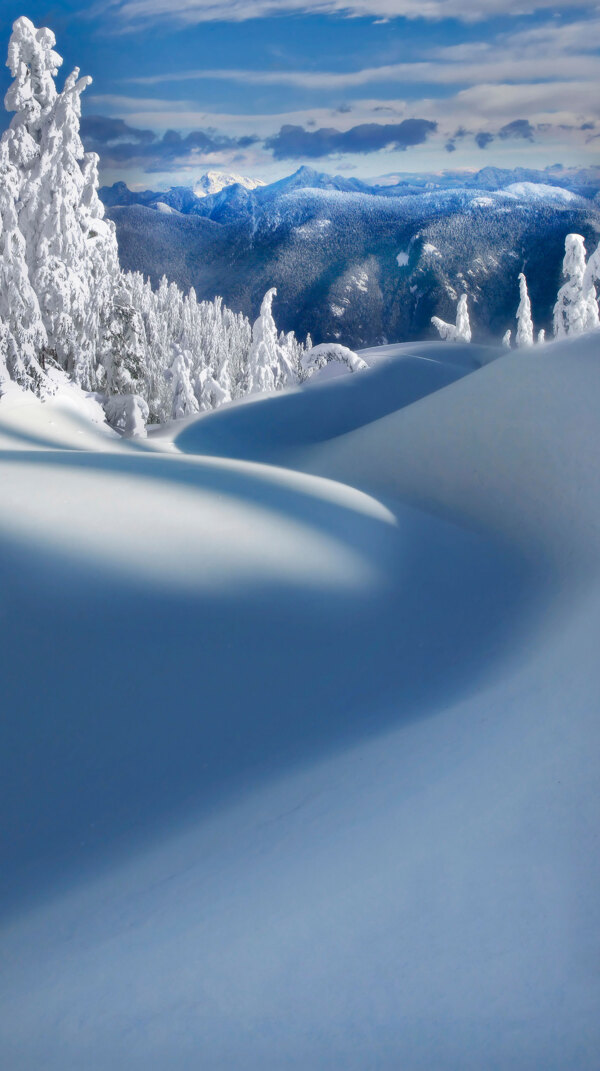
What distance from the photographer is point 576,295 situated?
27.5 meters

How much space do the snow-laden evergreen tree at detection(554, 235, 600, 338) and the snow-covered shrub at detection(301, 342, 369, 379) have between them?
10.4 meters

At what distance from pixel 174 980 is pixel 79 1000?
403 millimetres

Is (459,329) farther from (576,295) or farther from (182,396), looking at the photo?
(182,396)

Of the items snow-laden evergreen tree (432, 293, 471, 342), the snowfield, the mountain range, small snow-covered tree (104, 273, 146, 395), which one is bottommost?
the snowfield

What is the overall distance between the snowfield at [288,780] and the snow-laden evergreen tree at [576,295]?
22012mm

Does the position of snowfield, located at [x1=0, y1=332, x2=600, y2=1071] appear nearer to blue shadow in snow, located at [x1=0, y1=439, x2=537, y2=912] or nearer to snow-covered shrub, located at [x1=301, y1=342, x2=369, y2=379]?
blue shadow in snow, located at [x1=0, y1=439, x2=537, y2=912]

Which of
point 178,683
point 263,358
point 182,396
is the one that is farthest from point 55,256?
point 178,683

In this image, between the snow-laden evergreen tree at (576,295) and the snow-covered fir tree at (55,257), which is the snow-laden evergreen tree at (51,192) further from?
the snow-laden evergreen tree at (576,295)

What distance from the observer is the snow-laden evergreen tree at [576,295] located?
2692 cm

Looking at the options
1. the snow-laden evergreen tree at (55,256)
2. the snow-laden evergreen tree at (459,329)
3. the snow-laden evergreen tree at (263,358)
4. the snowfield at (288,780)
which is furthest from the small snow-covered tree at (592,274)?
the snowfield at (288,780)

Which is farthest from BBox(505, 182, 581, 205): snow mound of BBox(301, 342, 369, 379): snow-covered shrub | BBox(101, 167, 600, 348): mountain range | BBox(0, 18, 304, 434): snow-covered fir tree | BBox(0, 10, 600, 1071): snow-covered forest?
BBox(0, 10, 600, 1071): snow-covered forest

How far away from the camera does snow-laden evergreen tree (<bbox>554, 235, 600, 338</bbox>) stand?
26922 mm

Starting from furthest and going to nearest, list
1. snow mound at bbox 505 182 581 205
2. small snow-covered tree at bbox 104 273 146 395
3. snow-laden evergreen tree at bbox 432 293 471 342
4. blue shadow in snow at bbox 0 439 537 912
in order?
snow mound at bbox 505 182 581 205 < snow-laden evergreen tree at bbox 432 293 471 342 < small snow-covered tree at bbox 104 273 146 395 < blue shadow in snow at bbox 0 439 537 912

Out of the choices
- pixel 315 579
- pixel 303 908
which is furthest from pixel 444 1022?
pixel 315 579
